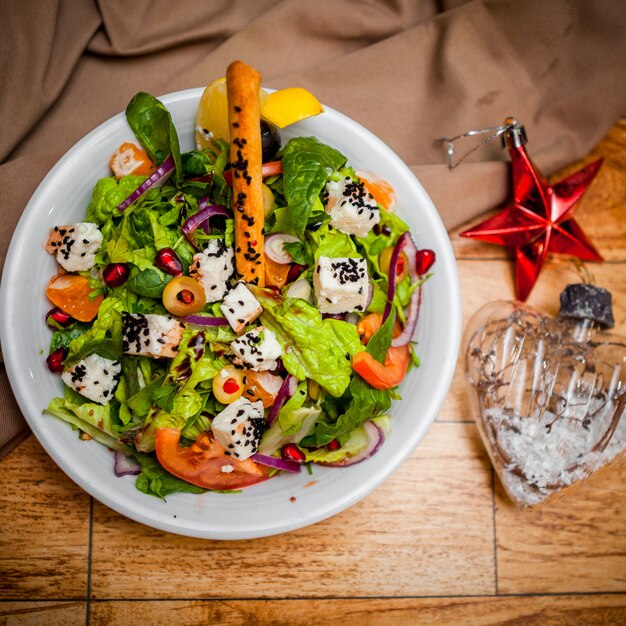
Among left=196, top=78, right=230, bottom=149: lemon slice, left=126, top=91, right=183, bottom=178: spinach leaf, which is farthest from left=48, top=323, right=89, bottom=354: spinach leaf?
left=196, top=78, right=230, bottom=149: lemon slice

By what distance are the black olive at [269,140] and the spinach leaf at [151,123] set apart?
0.24 m

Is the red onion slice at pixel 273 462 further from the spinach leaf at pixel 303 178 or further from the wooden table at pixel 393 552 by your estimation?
the spinach leaf at pixel 303 178

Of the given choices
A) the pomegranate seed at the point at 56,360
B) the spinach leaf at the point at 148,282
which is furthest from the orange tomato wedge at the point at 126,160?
the pomegranate seed at the point at 56,360

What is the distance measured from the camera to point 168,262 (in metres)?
1.75

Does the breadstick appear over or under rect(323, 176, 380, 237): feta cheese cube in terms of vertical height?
over

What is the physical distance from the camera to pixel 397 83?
2344 millimetres

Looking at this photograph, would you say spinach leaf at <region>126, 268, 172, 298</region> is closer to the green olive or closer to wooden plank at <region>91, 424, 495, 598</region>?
the green olive

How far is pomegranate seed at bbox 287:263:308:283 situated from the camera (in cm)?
191

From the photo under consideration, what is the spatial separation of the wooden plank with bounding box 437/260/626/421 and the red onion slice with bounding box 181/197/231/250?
0.96m

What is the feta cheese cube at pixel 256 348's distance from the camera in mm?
1746

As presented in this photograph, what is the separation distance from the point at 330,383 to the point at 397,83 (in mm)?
1198

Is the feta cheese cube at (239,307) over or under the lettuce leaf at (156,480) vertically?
over

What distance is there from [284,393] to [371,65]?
1251 millimetres

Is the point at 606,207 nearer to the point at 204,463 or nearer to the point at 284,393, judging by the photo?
the point at 284,393
